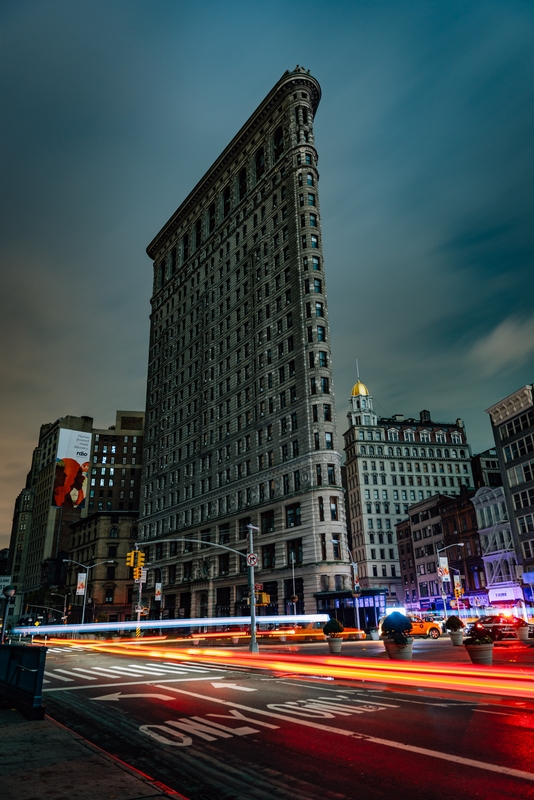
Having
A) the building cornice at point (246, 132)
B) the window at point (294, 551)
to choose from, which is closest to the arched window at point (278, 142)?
the building cornice at point (246, 132)

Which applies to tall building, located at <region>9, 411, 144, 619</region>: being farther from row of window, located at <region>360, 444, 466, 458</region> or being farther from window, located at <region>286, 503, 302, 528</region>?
window, located at <region>286, 503, 302, 528</region>

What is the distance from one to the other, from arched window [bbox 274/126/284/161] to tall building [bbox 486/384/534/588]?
48.4 meters

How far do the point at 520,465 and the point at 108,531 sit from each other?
82.8m

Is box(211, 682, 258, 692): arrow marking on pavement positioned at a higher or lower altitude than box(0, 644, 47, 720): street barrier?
lower

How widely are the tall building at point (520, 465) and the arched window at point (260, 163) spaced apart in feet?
166

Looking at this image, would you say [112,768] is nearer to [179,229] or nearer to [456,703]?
[456,703]

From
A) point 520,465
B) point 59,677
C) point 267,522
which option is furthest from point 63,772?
point 520,465

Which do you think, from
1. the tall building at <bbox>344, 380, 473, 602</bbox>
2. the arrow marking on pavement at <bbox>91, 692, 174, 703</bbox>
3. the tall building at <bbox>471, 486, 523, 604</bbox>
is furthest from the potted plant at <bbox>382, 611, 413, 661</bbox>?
the tall building at <bbox>344, 380, 473, 602</bbox>

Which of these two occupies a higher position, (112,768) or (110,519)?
(110,519)

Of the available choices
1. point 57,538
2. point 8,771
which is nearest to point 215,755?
point 8,771

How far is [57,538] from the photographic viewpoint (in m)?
164

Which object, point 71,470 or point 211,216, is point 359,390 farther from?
point 71,470

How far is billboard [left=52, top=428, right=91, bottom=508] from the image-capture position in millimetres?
166000

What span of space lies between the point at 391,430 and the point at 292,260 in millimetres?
63939
